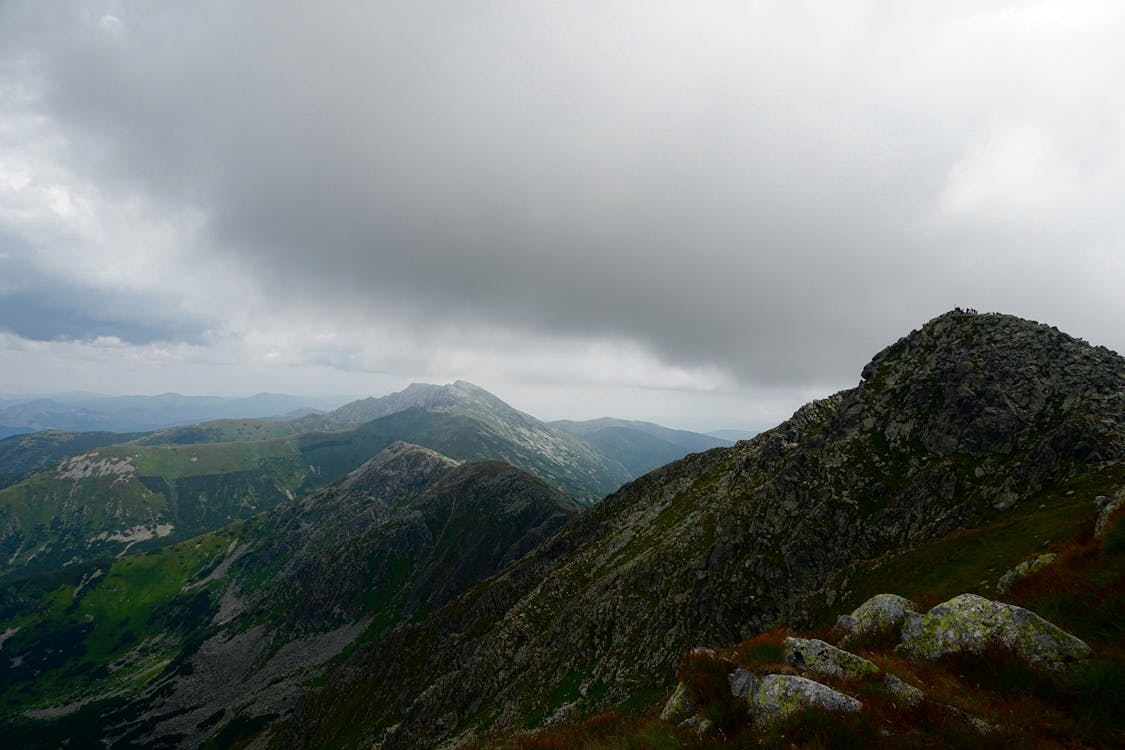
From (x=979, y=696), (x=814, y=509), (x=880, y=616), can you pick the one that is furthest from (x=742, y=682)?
(x=814, y=509)

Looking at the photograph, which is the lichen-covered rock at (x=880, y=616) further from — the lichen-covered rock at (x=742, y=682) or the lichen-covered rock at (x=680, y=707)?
the lichen-covered rock at (x=680, y=707)

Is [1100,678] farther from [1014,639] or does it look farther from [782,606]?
[782,606]

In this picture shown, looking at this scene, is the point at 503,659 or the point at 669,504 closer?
the point at 503,659

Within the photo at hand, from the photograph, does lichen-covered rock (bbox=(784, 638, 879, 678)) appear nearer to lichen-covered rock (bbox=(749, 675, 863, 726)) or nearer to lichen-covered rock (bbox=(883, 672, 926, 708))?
lichen-covered rock (bbox=(883, 672, 926, 708))

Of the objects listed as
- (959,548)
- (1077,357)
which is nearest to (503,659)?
(959,548)

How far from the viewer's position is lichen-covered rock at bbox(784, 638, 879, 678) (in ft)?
41.2

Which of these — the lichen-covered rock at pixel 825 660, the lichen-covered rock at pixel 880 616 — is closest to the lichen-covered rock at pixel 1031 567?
the lichen-covered rock at pixel 880 616

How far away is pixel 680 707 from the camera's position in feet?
47.3

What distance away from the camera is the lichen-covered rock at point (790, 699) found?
10.7m

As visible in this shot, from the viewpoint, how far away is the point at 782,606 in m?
52.9

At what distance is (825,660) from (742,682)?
246cm

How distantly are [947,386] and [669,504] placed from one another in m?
53.6

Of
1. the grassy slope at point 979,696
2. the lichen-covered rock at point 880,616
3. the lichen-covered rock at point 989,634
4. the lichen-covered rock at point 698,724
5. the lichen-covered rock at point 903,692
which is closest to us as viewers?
the grassy slope at point 979,696

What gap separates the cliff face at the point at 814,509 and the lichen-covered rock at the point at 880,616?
30743 millimetres
